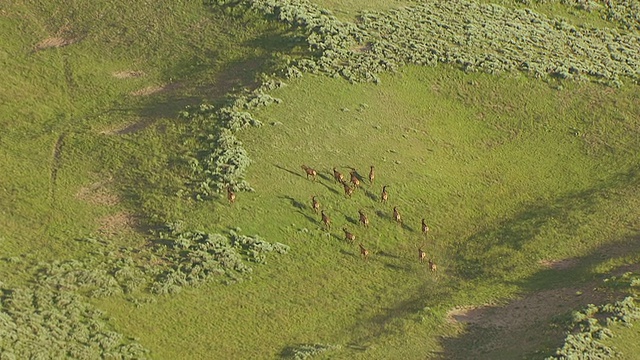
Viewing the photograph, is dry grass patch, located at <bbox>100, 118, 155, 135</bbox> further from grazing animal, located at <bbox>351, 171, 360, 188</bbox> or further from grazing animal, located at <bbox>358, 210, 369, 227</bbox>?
grazing animal, located at <bbox>358, 210, 369, 227</bbox>

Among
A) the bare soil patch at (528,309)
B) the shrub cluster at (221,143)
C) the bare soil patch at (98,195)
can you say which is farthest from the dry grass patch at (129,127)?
the bare soil patch at (528,309)

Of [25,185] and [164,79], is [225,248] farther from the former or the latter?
[164,79]

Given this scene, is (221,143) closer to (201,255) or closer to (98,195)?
(98,195)

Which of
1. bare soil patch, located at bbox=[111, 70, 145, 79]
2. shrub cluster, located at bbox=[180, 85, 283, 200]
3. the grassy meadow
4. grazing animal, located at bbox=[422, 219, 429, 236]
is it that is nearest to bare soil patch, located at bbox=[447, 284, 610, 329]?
the grassy meadow

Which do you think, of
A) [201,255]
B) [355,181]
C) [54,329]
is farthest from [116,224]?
[355,181]

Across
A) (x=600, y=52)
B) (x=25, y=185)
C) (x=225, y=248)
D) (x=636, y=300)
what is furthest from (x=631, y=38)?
(x=25, y=185)
